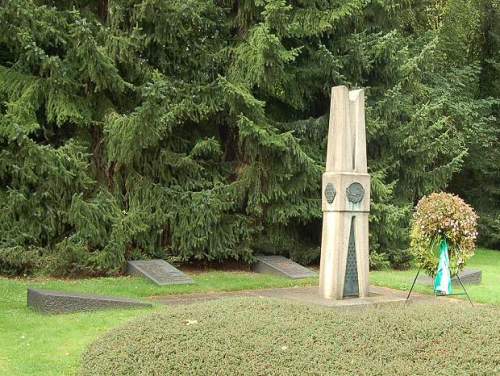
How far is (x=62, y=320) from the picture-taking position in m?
8.02

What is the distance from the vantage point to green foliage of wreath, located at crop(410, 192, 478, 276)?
1025cm

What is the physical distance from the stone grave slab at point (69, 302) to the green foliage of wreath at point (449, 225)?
4.93 meters

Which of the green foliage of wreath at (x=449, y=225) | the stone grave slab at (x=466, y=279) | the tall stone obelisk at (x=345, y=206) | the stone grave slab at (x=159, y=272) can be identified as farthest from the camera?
the stone grave slab at (x=466, y=279)

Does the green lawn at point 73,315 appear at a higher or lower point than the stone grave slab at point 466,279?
lower

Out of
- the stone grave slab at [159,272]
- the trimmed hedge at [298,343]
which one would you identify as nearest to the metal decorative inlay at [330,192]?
the stone grave slab at [159,272]

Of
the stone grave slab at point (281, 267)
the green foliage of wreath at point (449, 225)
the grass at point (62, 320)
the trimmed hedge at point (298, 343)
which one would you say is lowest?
the grass at point (62, 320)

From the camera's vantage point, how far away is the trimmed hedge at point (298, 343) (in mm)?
4996

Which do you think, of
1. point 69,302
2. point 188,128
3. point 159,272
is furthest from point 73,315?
point 188,128

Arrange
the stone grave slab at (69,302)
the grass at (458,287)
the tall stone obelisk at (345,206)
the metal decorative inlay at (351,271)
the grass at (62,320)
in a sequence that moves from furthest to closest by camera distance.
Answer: the grass at (458,287), the metal decorative inlay at (351,271), the tall stone obelisk at (345,206), the stone grave slab at (69,302), the grass at (62,320)

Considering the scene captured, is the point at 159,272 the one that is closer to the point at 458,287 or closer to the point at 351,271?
the point at 351,271

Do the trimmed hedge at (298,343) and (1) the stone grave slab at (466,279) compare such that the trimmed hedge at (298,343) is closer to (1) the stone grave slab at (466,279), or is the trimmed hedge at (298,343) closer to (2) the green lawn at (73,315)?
(2) the green lawn at (73,315)

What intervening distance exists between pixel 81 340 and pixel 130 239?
6751mm

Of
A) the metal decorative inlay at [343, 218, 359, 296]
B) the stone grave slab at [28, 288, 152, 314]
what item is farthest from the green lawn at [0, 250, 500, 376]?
the metal decorative inlay at [343, 218, 359, 296]

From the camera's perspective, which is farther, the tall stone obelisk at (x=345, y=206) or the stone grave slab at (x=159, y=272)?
the stone grave slab at (x=159, y=272)
